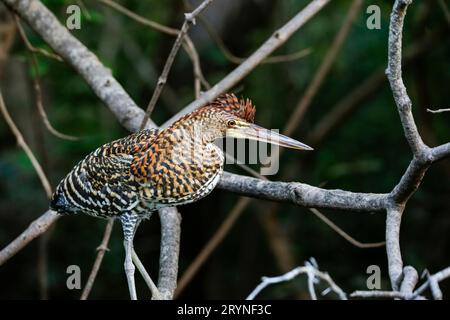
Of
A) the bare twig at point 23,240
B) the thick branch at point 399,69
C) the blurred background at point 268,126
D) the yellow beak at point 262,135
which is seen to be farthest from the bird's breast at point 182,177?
the blurred background at point 268,126

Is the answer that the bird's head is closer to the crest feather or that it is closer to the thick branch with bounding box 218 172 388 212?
the crest feather

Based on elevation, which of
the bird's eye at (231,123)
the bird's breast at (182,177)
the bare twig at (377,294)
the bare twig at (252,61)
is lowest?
the bare twig at (377,294)

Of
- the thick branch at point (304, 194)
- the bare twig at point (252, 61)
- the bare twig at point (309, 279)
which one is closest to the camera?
the bare twig at point (309, 279)

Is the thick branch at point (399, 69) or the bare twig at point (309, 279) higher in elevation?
the thick branch at point (399, 69)

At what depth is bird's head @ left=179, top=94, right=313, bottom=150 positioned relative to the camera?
10.3 feet

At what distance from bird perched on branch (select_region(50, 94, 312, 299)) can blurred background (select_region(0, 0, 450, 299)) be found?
6.70 feet

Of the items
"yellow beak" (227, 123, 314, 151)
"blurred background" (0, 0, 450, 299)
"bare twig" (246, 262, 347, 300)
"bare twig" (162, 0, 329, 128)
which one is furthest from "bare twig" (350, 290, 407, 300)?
"blurred background" (0, 0, 450, 299)

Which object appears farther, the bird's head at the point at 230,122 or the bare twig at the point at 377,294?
the bird's head at the point at 230,122

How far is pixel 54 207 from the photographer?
11.6 ft

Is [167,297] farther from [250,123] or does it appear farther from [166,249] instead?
[250,123]

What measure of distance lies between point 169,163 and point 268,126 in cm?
303

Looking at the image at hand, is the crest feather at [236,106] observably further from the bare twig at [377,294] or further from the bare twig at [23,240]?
the bare twig at [377,294]

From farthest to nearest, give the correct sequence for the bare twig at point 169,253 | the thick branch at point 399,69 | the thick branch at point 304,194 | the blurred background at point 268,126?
the blurred background at point 268,126 → the bare twig at point 169,253 → the thick branch at point 304,194 → the thick branch at point 399,69

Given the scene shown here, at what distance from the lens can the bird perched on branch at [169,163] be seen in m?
3.15
